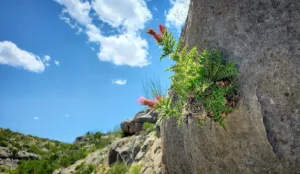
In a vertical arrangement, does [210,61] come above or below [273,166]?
above

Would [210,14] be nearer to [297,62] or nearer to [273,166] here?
[297,62]

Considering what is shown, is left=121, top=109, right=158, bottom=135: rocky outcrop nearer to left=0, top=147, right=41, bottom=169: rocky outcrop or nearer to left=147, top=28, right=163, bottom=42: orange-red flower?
left=147, top=28, right=163, bottom=42: orange-red flower

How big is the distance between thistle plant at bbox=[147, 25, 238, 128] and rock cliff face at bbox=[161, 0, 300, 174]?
15 cm

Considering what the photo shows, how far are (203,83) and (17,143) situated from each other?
94.6 feet

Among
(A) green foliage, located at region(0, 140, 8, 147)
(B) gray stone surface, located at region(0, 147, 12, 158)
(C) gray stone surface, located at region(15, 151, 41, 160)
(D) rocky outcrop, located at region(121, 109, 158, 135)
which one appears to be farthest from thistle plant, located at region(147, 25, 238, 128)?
(A) green foliage, located at region(0, 140, 8, 147)

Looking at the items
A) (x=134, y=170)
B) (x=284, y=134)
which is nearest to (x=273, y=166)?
(x=284, y=134)

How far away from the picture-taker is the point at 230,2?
137 inches

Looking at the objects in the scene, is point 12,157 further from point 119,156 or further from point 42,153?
point 119,156

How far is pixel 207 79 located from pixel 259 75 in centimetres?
59

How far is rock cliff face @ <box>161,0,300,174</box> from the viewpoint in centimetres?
314

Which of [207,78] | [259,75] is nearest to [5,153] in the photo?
[207,78]

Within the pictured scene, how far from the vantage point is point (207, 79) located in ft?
10.5

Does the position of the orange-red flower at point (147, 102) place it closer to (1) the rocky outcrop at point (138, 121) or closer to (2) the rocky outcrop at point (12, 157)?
(1) the rocky outcrop at point (138, 121)

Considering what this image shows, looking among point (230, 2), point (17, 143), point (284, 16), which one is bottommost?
point (284, 16)
